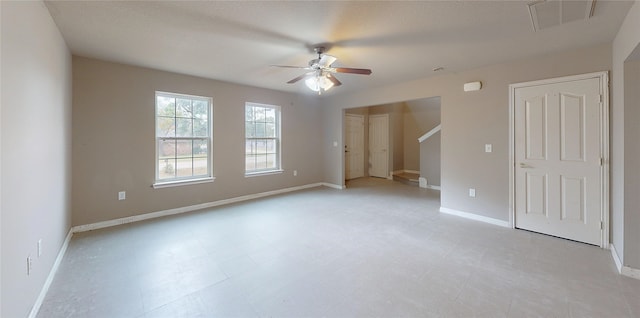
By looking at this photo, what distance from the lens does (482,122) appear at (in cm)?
377

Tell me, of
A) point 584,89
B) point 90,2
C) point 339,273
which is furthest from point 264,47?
point 584,89

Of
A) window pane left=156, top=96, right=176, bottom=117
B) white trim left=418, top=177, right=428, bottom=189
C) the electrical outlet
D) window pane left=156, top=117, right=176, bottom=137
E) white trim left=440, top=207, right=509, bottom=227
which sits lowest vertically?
white trim left=440, top=207, right=509, bottom=227

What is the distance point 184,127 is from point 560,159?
539 centimetres

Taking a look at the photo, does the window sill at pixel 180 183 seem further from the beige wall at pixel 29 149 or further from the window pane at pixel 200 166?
the beige wall at pixel 29 149

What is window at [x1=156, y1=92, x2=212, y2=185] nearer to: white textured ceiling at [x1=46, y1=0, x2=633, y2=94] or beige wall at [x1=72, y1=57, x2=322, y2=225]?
beige wall at [x1=72, y1=57, x2=322, y2=225]

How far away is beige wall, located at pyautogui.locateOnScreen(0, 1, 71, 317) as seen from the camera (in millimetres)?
1462

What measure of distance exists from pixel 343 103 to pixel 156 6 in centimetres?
425

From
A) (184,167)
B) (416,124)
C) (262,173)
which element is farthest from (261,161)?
(416,124)

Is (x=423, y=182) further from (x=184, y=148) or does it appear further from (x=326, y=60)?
(x=184, y=148)

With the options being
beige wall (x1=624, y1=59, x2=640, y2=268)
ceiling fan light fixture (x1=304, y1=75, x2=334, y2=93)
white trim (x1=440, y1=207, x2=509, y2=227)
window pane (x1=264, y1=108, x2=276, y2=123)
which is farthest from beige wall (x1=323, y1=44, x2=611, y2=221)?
window pane (x1=264, y1=108, x2=276, y2=123)

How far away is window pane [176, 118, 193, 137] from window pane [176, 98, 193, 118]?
0.27 feet

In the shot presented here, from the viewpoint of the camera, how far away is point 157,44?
2955 mm

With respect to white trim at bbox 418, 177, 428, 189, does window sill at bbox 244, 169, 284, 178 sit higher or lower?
higher

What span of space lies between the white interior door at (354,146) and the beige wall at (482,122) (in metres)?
3.30
